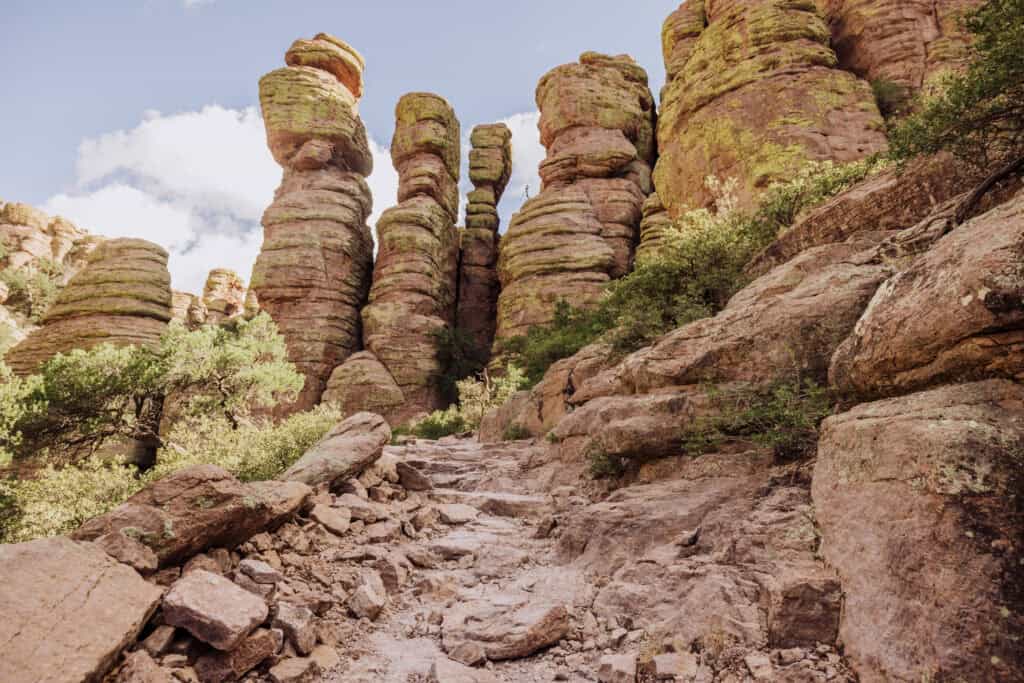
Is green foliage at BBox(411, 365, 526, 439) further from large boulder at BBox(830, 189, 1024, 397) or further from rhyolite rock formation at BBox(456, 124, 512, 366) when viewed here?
large boulder at BBox(830, 189, 1024, 397)

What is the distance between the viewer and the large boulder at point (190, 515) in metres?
4.46

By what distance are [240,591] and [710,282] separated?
1186 cm

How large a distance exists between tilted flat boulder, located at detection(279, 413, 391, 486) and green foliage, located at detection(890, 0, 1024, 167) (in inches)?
385

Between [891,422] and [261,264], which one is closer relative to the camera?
[891,422]

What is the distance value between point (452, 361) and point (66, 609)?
28.6 metres

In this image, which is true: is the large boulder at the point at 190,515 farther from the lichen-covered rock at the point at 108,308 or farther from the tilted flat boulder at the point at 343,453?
the lichen-covered rock at the point at 108,308

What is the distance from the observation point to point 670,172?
25078 millimetres

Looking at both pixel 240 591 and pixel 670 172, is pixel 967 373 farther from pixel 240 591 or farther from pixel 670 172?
pixel 670 172

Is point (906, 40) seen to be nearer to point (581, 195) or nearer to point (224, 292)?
point (581, 195)

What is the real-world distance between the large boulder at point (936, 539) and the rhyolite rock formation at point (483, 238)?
3056cm

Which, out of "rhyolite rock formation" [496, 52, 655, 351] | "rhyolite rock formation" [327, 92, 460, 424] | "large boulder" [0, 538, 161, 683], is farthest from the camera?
"rhyolite rock formation" [496, 52, 655, 351]

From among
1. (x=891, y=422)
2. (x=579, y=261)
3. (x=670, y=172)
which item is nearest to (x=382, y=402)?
(x=579, y=261)

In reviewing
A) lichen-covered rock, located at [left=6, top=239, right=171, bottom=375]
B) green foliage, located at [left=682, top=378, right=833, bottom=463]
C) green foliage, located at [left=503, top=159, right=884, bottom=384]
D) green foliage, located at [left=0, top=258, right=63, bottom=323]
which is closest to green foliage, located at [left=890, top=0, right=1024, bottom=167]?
green foliage, located at [left=503, top=159, right=884, bottom=384]

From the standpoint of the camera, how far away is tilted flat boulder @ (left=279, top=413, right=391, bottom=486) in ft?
23.2
